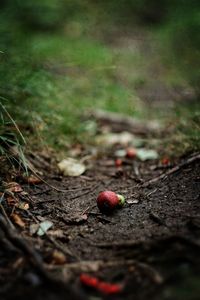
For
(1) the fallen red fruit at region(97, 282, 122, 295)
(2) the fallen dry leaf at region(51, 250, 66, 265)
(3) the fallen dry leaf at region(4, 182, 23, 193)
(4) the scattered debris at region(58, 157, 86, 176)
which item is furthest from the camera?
(4) the scattered debris at region(58, 157, 86, 176)

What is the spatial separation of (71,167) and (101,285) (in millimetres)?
1605

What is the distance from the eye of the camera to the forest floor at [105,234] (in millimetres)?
1479

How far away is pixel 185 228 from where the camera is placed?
1812mm

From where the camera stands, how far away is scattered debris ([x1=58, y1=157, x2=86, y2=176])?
2949mm

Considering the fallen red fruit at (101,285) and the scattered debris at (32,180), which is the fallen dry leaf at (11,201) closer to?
the scattered debris at (32,180)

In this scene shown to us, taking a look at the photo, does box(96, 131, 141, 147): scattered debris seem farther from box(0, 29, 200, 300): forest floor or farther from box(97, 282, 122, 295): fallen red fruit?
box(97, 282, 122, 295): fallen red fruit

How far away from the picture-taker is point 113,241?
74.2 inches

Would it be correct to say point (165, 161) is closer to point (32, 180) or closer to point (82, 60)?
point (32, 180)

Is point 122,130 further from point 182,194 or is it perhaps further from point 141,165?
point 182,194

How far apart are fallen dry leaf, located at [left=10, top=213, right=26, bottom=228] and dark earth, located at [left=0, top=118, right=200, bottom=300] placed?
0.03 m

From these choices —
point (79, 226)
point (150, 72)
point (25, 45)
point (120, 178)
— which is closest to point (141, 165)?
point (120, 178)

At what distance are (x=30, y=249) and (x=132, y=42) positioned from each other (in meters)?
6.71

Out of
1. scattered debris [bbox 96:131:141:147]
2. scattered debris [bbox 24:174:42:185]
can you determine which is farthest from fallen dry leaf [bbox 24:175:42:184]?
scattered debris [bbox 96:131:141:147]

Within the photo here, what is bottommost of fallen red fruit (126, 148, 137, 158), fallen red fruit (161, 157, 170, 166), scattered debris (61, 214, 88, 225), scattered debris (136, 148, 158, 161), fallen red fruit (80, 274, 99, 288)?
fallen red fruit (126, 148, 137, 158)
